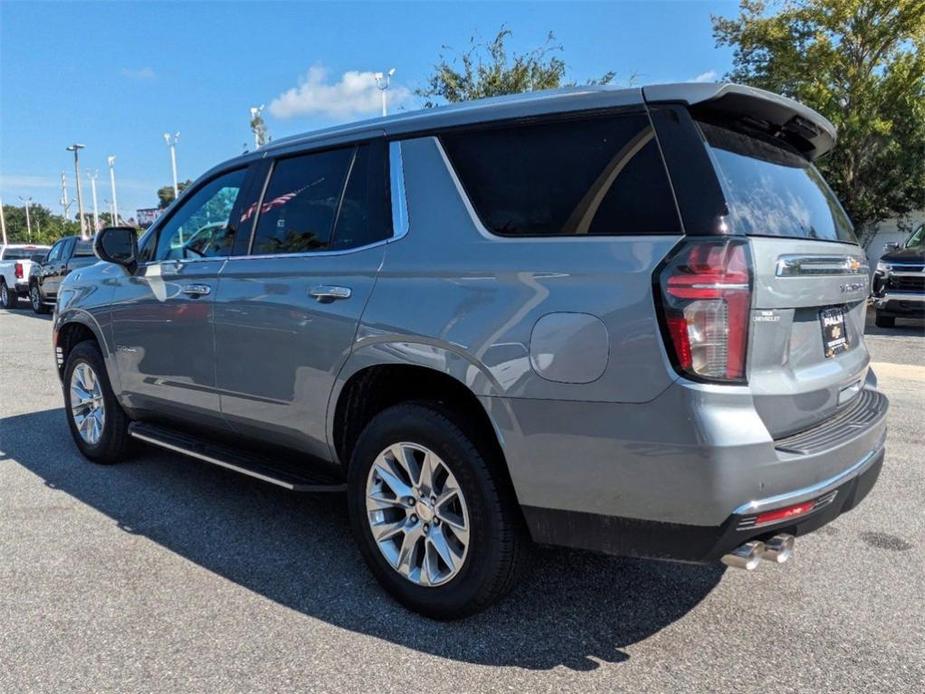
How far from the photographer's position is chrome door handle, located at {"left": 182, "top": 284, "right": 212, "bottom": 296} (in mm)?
3803

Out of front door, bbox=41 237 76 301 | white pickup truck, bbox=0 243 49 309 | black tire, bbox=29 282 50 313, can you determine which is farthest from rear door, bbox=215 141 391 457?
white pickup truck, bbox=0 243 49 309

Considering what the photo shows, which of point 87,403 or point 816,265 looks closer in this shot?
point 816,265

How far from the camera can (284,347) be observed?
3.33 meters

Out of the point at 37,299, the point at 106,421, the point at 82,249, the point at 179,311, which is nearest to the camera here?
the point at 179,311

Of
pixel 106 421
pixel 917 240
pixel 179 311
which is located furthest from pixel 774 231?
pixel 917 240

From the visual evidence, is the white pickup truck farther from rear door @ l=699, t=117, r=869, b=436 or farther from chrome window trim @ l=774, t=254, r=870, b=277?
chrome window trim @ l=774, t=254, r=870, b=277

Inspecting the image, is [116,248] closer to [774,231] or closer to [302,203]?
[302,203]

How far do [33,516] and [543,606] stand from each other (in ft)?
9.64

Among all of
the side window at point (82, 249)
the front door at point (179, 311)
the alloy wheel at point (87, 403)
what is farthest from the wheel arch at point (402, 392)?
the side window at point (82, 249)

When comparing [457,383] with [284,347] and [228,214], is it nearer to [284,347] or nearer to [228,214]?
[284,347]

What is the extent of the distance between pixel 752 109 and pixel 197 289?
2821 mm

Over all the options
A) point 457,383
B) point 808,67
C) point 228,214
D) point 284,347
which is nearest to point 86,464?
point 228,214

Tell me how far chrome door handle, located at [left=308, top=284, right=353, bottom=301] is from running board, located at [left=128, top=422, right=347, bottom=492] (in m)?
0.83

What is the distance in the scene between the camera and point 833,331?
2.77m
